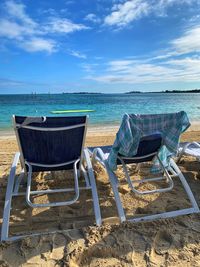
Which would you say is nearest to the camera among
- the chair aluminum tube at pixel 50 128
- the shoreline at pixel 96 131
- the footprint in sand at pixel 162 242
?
the footprint in sand at pixel 162 242

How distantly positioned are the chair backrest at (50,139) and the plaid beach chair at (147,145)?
0.42m

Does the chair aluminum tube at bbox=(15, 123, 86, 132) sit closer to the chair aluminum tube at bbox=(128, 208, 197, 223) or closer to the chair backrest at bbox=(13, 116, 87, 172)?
the chair backrest at bbox=(13, 116, 87, 172)

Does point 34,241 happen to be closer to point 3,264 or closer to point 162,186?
point 3,264

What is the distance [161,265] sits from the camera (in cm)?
195

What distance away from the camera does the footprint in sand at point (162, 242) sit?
2109 mm

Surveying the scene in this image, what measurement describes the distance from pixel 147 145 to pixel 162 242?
3.49ft

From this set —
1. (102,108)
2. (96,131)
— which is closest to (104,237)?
(96,131)

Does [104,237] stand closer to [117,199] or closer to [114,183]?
[117,199]

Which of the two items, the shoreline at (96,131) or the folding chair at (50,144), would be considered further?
the shoreline at (96,131)

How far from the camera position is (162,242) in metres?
2.21

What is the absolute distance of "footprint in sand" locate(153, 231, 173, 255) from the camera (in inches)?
83.0

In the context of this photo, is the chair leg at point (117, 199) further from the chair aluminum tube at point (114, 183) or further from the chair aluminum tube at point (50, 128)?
the chair aluminum tube at point (50, 128)

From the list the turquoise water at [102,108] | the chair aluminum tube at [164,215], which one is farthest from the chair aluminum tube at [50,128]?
the turquoise water at [102,108]

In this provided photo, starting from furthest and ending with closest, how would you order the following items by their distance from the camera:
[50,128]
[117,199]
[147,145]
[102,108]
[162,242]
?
[102,108]
[147,145]
[50,128]
[117,199]
[162,242]
